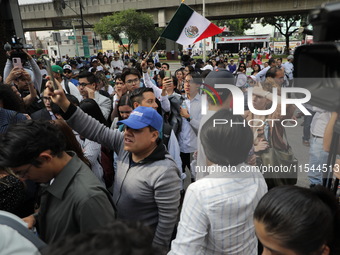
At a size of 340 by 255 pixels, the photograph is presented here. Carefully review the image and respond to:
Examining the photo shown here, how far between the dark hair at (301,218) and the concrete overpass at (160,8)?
22428mm

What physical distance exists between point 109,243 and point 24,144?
3.15 ft

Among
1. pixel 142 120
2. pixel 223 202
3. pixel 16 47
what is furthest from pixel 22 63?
pixel 223 202

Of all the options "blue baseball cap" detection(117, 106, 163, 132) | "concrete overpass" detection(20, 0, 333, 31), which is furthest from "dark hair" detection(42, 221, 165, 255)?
"concrete overpass" detection(20, 0, 333, 31)

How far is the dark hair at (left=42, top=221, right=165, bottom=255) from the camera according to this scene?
2.23 feet

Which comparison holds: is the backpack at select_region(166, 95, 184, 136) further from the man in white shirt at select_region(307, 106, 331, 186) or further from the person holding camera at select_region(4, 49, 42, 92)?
the person holding camera at select_region(4, 49, 42, 92)

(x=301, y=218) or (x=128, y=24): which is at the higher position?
(x=128, y=24)

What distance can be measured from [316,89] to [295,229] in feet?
1.94

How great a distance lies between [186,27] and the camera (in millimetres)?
4180

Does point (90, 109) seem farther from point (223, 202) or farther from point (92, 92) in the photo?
point (223, 202)

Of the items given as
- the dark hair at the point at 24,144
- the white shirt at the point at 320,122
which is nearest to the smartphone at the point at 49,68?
the dark hair at the point at 24,144

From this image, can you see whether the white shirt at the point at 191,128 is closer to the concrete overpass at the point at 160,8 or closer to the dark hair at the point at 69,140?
the dark hair at the point at 69,140

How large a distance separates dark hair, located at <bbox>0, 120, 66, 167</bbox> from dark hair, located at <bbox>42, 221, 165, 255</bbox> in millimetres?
824

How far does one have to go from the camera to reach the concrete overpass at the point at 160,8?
23.8m

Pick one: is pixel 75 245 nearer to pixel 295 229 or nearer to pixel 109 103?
pixel 295 229
